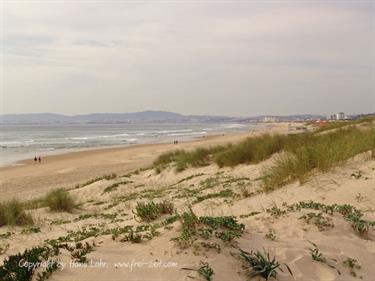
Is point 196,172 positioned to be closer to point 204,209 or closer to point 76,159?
point 204,209

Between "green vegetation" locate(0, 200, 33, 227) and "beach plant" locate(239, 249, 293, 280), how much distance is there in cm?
554

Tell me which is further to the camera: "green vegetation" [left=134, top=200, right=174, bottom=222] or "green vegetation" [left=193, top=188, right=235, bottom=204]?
"green vegetation" [left=193, top=188, right=235, bottom=204]

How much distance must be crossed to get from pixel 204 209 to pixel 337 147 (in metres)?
3.43

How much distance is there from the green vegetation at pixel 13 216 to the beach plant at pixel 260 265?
18.2 ft

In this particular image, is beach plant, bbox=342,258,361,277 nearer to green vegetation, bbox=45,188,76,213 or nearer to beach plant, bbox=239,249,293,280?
beach plant, bbox=239,249,293,280

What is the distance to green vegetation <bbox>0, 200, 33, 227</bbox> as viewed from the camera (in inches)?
327

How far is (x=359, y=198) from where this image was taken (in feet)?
22.9

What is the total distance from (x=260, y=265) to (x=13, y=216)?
19.9 ft

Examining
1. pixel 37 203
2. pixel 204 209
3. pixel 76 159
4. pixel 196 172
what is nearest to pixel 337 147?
pixel 204 209

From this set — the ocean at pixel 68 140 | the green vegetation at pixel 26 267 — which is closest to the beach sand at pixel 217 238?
the green vegetation at pixel 26 267

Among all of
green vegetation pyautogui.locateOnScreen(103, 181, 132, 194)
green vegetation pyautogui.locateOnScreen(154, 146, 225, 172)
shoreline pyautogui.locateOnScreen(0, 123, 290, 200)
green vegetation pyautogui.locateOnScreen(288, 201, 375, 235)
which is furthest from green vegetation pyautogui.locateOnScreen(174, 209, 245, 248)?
shoreline pyautogui.locateOnScreen(0, 123, 290, 200)

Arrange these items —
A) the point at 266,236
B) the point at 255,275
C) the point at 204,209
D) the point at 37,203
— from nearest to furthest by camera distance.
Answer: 1. the point at 255,275
2. the point at 266,236
3. the point at 204,209
4. the point at 37,203

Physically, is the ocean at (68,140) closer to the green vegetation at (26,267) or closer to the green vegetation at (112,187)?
the green vegetation at (112,187)

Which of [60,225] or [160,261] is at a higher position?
[160,261]
